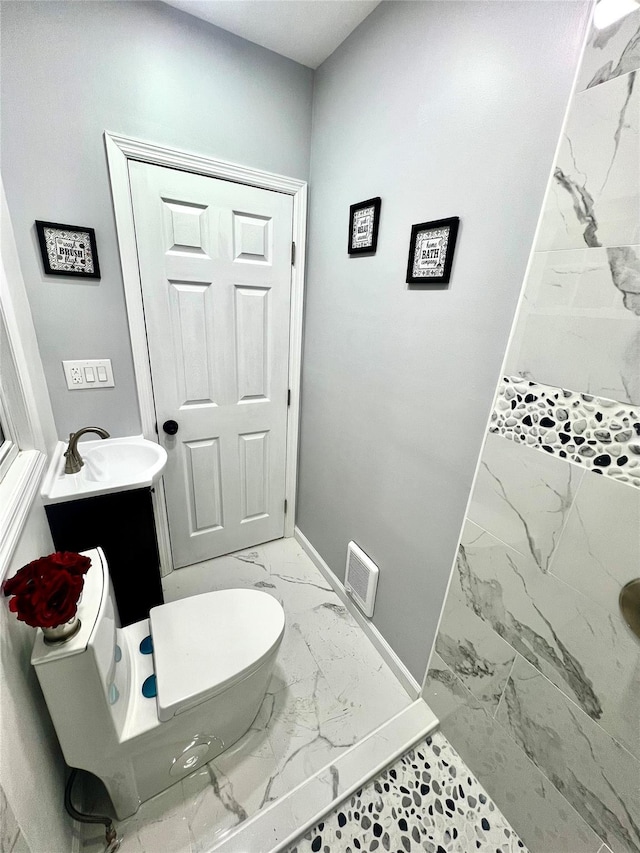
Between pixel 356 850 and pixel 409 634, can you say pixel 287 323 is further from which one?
pixel 356 850

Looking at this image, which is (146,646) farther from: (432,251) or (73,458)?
(432,251)

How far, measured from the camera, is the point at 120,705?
89 centimetres

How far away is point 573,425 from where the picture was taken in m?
0.79

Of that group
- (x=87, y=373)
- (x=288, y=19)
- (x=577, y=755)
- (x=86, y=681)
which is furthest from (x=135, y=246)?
(x=577, y=755)

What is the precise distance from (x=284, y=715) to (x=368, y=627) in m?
0.50

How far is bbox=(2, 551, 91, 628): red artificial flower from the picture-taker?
62cm

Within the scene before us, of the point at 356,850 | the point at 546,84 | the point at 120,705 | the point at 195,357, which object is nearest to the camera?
the point at 546,84

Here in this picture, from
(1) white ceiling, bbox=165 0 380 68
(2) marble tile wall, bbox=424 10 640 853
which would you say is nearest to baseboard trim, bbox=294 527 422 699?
(2) marble tile wall, bbox=424 10 640 853

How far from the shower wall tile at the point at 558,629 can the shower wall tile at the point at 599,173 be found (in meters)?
0.78

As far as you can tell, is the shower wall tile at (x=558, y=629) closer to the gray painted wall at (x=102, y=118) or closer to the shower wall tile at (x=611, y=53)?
the shower wall tile at (x=611, y=53)

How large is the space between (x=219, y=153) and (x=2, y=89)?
0.67 meters

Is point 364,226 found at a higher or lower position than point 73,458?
higher

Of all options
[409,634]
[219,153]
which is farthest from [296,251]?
[409,634]

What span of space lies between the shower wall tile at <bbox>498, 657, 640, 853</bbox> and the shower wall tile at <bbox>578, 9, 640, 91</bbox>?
4.48 ft
